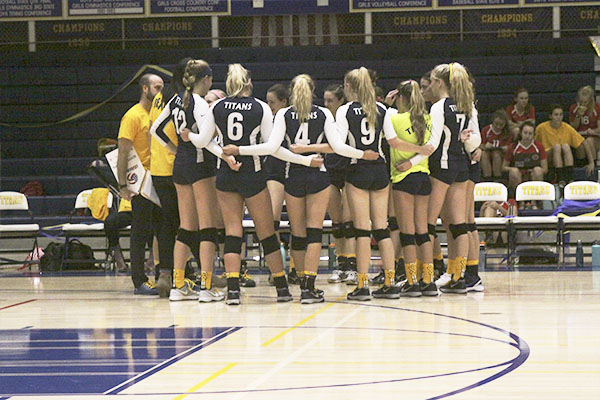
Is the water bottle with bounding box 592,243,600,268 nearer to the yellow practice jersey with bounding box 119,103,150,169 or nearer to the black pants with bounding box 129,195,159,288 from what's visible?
the black pants with bounding box 129,195,159,288

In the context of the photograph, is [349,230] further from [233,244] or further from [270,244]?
[233,244]

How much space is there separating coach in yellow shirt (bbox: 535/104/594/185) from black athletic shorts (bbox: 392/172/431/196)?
5.75 m

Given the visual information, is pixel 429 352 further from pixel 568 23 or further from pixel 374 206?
pixel 568 23

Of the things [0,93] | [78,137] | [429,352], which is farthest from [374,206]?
[0,93]

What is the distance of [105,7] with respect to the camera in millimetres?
15914

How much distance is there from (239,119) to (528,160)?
6331 millimetres

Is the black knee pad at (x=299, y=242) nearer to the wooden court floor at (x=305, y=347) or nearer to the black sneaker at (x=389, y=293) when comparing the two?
the wooden court floor at (x=305, y=347)

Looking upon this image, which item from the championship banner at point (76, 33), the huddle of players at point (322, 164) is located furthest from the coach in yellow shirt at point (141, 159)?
the championship banner at point (76, 33)

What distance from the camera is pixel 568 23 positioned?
15547 mm

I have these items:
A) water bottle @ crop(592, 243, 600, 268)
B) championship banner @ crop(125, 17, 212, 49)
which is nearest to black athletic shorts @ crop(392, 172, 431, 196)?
water bottle @ crop(592, 243, 600, 268)

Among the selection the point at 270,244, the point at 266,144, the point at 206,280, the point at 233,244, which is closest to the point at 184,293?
the point at 206,280

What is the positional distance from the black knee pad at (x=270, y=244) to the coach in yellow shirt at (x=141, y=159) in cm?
127

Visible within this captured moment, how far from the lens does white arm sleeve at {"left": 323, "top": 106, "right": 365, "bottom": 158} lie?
23.7ft

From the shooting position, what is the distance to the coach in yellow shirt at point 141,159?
26.7 feet
